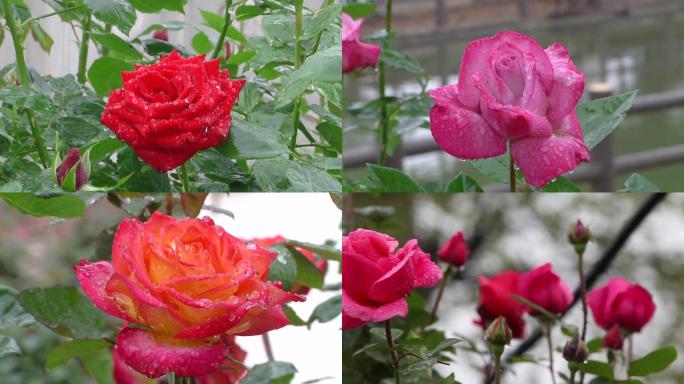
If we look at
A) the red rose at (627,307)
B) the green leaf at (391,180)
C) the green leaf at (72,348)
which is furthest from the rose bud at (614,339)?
the green leaf at (72,348)

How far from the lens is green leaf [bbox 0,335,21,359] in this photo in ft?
1.26

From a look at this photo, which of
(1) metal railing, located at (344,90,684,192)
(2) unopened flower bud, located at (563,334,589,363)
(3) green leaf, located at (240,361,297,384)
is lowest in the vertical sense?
(1) metal railing, located at (344,90,684,192)

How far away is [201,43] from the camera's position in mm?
474

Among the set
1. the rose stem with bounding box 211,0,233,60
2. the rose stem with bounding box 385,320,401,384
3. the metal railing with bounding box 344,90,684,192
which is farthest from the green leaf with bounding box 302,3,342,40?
the metal railing with bounding box 344,90,684,192

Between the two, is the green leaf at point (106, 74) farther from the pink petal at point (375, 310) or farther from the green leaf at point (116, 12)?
the pink petal at point (375, 310)

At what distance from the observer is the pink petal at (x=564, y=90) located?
1.09 feet

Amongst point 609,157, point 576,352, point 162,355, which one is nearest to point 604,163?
point 609,157

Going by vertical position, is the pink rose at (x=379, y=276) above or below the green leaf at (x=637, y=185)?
below

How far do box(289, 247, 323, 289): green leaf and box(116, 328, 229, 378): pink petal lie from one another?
138 millimetres

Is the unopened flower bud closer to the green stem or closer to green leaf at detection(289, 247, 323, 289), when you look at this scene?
green leaf at detection(289, 247, 323, 289)

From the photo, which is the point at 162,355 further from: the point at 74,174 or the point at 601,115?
the point at 601,115

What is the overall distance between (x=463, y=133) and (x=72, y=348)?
7.8 inches

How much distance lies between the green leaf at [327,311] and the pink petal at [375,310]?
9cm

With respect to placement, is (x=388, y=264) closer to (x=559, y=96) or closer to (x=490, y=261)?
(x=559, y=96)
